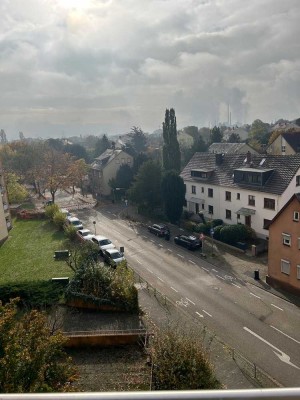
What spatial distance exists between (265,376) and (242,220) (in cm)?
2478

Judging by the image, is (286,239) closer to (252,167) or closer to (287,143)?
(252,167)

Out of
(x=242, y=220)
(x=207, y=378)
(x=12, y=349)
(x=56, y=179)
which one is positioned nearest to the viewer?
(x=12, y=349)

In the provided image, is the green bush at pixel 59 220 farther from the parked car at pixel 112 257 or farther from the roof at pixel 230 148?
the roof at pixel 230 148

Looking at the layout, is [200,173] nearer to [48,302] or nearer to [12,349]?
[48,302]

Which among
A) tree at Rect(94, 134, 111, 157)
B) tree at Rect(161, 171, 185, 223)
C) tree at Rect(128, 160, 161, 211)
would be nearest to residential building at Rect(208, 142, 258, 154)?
tree at Rect(128, 160, 161, 211)

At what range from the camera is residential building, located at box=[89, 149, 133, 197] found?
221 feet

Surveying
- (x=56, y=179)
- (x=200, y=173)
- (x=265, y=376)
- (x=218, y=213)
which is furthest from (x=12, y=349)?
(x=56, y=179)

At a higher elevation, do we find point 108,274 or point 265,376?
Result: point 108,274

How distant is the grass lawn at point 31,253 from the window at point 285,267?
57.6ft

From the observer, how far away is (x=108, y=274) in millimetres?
23875

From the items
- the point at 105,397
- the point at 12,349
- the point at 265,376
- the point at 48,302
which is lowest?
the point at 265,376

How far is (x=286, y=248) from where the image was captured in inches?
1023

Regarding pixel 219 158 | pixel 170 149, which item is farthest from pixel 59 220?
pixel 170 149

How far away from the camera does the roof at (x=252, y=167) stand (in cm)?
3666
